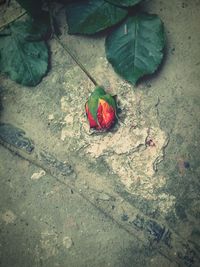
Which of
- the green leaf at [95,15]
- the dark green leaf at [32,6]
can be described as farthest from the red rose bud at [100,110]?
the dark green leaf at [32,6]

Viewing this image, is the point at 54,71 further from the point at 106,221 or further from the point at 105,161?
the point at 106,221

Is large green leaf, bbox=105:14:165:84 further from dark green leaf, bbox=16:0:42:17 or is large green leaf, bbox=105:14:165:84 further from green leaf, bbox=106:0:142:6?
dark green leaf, bbox=16:0:42:17

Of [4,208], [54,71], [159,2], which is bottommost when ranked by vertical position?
[4,208]

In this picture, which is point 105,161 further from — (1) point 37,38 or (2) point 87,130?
(1) point 37,38

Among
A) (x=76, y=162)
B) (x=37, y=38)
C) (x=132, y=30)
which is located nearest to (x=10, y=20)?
(x=37, y=38)

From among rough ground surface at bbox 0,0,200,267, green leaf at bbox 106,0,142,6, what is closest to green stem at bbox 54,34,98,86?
rough ground surface at bbox 0,0,200,267

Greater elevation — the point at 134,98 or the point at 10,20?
the point at 10,20
